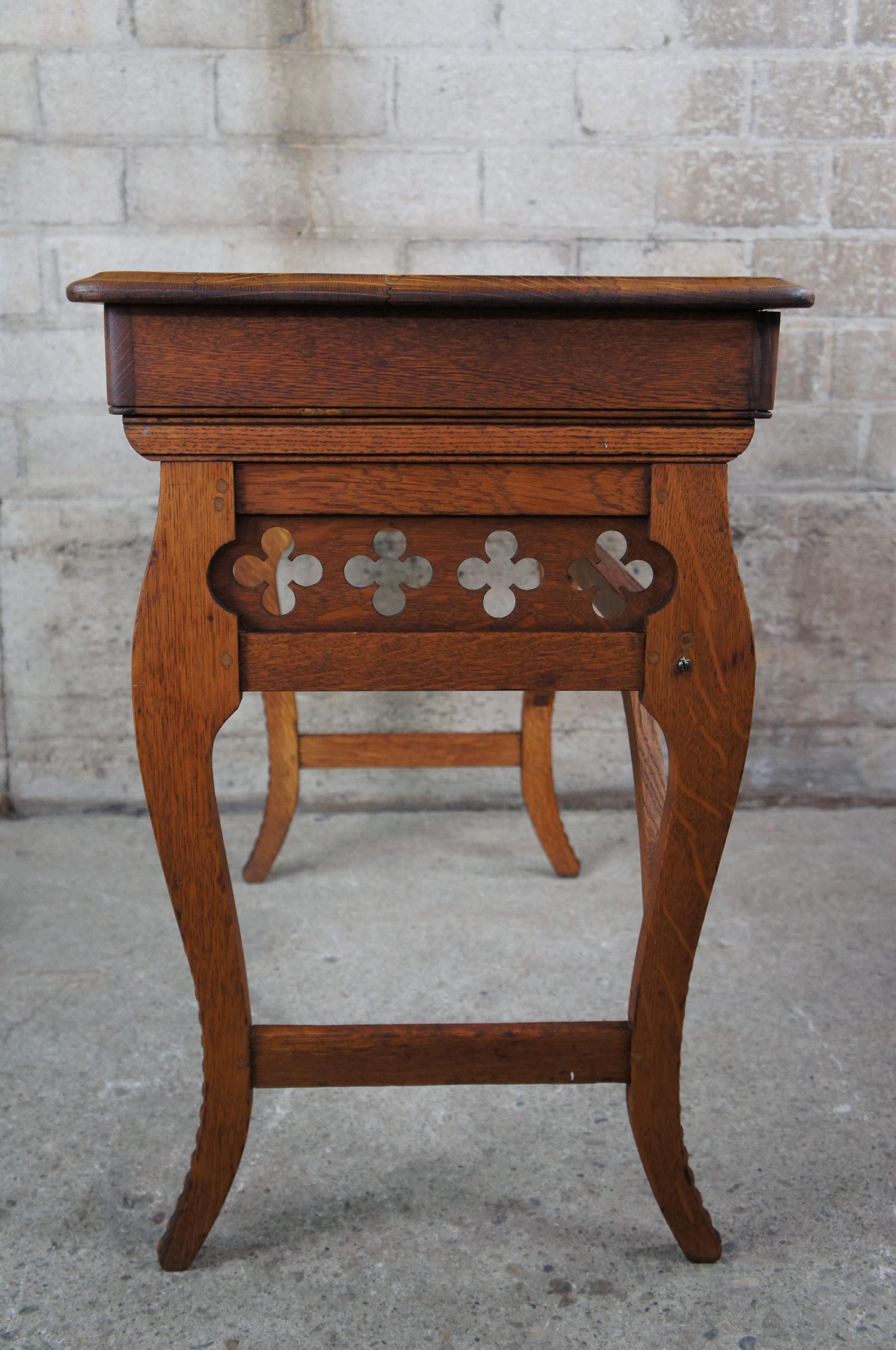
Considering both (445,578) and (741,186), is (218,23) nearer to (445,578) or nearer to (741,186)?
(741,186)

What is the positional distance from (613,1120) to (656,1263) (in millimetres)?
291

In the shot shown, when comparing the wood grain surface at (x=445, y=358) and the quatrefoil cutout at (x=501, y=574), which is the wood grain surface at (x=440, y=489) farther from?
the quatrefoil cutout at (x=501, y=574)

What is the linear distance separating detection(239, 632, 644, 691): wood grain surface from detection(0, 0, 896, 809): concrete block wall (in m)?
1.77

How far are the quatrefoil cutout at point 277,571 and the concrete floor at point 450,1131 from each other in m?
0.69

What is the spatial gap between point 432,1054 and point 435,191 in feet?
7.00

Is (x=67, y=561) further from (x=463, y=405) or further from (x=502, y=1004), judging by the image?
(x=463, y=405)

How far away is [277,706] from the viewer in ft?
8.20

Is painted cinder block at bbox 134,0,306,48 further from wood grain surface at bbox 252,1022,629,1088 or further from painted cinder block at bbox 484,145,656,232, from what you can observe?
wood grain surface at bbox 252,1022,629,1088

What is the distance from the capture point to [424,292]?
41.4 inches

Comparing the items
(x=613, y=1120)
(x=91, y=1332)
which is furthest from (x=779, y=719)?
(x=91, y=1332)

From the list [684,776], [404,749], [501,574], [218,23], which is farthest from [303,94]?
[684,776]

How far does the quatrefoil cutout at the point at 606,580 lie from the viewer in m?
1.26

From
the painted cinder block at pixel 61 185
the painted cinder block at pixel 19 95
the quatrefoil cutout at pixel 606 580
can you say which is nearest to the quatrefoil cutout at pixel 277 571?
the quatrefoil cutout at pixel 606 580

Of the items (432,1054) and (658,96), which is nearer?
(432,1054)
